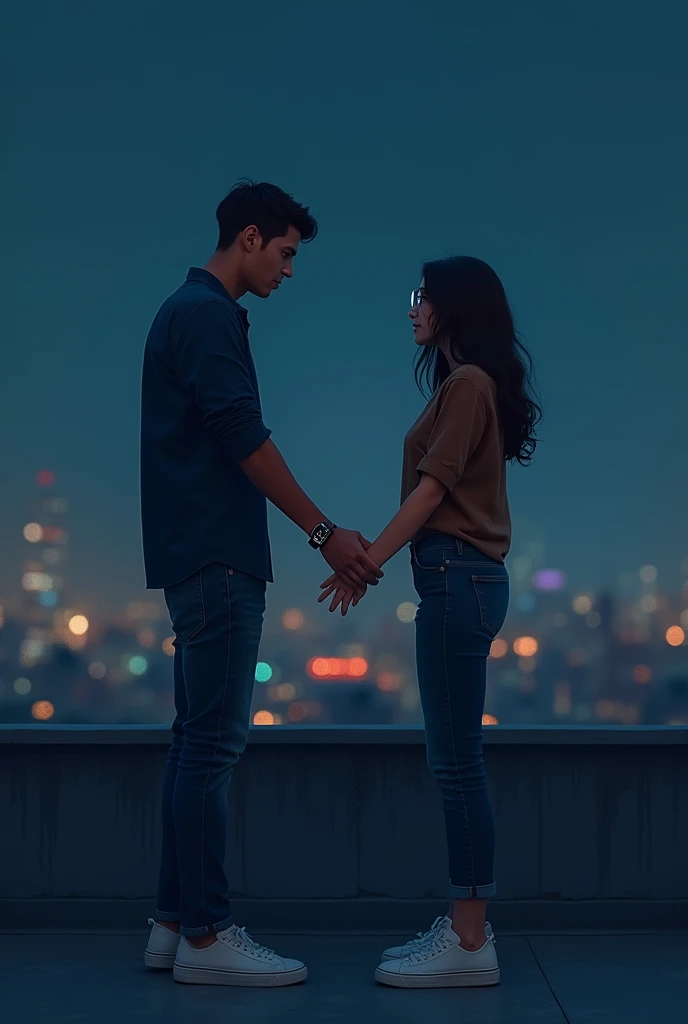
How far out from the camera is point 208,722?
2.04m

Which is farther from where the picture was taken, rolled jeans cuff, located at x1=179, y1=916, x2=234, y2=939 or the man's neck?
the man's neck

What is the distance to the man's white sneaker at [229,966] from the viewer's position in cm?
203

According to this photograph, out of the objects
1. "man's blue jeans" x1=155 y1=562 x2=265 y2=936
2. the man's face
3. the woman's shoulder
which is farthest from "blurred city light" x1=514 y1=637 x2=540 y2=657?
the man's face

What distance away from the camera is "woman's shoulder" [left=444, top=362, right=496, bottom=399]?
2133 mm

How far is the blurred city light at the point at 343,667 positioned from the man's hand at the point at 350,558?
0.70 meters

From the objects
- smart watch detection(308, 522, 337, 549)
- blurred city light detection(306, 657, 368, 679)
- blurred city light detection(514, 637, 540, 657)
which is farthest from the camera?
blurred city light detection(514, 637, 540, 657)

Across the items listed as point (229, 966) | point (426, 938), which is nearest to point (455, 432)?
point (426, 938)

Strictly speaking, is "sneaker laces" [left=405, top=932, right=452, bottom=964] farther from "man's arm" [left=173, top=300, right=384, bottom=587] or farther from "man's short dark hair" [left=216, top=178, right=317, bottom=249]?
"man's short dark hair" [left=216, top=178, right=317, bottom=249]

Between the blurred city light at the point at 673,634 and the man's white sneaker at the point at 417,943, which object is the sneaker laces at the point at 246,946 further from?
the blurred city light at the point at 673,634

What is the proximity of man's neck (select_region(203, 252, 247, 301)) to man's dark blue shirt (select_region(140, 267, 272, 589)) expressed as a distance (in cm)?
4

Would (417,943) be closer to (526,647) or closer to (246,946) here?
(246,946)

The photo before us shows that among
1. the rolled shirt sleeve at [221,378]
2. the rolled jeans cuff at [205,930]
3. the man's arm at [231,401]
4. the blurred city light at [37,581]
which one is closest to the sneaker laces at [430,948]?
the rolled jeans cuff at [205,930]

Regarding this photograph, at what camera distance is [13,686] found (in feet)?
10.7

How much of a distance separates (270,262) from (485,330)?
0.46 m
